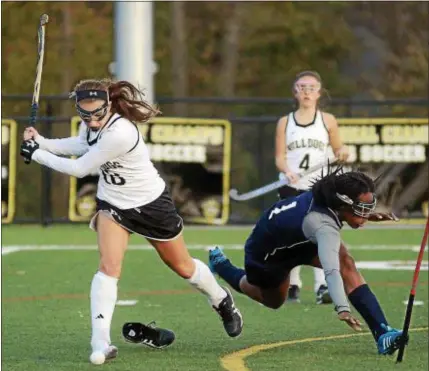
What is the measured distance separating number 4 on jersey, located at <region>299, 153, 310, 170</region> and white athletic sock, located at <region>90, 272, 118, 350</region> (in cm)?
387

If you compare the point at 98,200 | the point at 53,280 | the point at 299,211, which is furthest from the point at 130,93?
the point at 53,280

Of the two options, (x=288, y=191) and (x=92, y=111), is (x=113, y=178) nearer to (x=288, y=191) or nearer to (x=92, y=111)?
(x=92, y=111)

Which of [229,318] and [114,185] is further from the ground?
[114,185]

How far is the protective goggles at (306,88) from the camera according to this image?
504 inches

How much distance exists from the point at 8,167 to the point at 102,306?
12721 millimetres

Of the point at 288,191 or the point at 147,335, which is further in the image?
the point at 288,191

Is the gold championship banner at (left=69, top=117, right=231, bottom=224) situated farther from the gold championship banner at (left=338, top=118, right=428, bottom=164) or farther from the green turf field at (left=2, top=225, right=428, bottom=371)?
the green turf field at (left=2, top=225, right=428, bottom=371)

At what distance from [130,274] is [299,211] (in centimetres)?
606

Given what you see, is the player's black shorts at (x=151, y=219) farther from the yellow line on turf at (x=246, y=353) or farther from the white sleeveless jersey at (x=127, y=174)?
the yellow line on turf at (x=246, y=353)

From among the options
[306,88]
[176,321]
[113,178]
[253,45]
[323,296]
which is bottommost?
[176,321]

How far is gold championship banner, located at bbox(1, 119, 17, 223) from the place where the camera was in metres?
21.7

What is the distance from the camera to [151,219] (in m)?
9.66

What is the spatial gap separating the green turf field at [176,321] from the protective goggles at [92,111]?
4.90 ft

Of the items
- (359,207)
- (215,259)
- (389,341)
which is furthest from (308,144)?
(389,341)
